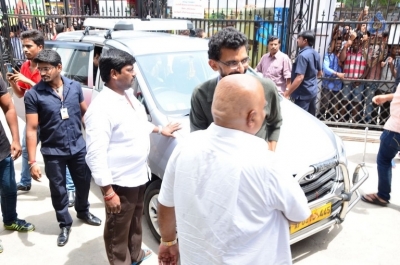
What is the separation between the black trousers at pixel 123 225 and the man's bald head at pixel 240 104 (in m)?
1.33

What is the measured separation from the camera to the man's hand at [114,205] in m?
2.26

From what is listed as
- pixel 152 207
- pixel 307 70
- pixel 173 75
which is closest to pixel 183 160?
pixel 152 207

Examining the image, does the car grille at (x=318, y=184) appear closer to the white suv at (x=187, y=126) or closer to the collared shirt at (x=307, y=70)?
the white suv at (x=187, y=126)

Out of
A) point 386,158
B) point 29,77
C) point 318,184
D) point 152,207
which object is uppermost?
point 29,77

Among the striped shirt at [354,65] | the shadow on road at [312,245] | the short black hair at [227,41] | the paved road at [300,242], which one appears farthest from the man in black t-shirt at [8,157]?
the striped shirt at [354,65]

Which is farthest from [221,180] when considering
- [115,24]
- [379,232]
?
[115,24]

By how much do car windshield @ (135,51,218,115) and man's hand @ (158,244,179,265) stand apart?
4.89 ft

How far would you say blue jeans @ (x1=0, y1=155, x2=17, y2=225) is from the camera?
10.0 ft

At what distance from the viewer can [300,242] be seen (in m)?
3.14

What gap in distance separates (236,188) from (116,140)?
3.99 feet

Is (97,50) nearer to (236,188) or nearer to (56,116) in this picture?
(56,116)

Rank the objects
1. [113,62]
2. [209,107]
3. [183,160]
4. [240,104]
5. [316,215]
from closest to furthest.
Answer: [240,104] < [183,160] < [113,62] < [209,107] < [316,215]

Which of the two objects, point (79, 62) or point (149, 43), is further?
point (79, 62)

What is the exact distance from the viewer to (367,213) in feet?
11.9
